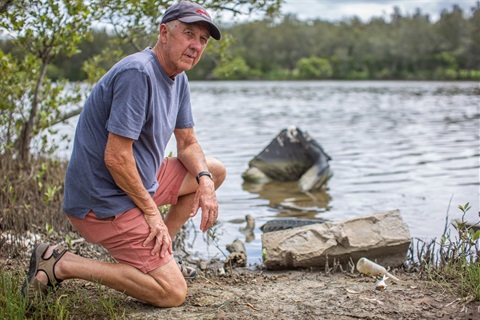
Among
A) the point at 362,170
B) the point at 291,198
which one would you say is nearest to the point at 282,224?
the point at 291,198

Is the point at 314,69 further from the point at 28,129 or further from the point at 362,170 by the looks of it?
the point at 28,129

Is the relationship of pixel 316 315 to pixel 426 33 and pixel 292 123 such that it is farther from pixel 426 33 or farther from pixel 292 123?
pixel 426 33

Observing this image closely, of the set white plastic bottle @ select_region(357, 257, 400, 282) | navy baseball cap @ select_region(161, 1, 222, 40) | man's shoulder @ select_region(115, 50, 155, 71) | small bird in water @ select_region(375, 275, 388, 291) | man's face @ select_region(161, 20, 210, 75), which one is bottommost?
white plastic bottle @ select_region(357, 257, 400, 282)

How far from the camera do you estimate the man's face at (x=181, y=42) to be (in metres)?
4.05

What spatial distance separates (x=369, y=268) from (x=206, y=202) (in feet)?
5.54

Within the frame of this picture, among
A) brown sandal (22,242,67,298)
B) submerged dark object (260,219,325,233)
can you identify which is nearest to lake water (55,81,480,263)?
submerged dark object (260,219,325,233)

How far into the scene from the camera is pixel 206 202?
4.43 m

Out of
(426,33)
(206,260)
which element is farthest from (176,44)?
(426,33)

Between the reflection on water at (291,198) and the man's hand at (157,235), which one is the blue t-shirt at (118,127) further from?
the reflection on water at (291,198)

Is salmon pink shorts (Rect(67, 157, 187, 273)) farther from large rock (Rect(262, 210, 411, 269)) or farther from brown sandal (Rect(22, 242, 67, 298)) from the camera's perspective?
large rock (Rect(262, 210, 411, 269))

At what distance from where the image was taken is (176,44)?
4055mm

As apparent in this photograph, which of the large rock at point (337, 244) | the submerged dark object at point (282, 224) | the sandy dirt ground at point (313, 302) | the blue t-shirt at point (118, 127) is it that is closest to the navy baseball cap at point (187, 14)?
the blue t-shirt at point (118, 127)

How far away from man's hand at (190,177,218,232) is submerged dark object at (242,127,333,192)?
23.0 feet

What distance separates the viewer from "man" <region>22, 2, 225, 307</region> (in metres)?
3.93
